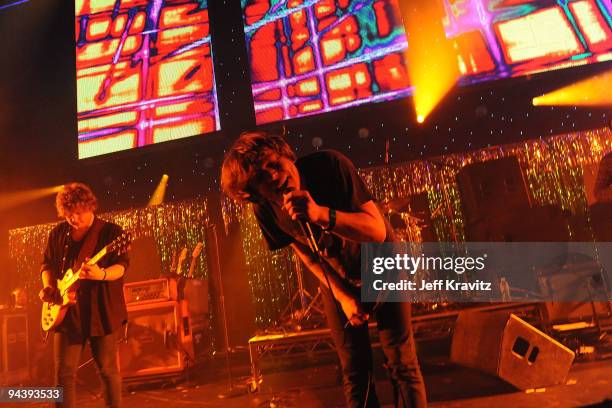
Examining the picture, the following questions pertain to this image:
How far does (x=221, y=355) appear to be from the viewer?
622 centimetres

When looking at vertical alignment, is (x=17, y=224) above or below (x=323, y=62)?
below

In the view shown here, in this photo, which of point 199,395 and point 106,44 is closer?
point 199,395

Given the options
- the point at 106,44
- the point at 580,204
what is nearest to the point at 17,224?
the point at 106,44

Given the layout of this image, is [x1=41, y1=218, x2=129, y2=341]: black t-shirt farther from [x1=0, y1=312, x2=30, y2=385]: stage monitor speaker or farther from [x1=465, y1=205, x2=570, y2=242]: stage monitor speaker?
[x1=465, y1=205, x2=570, y2=242]: stage monitor speaker

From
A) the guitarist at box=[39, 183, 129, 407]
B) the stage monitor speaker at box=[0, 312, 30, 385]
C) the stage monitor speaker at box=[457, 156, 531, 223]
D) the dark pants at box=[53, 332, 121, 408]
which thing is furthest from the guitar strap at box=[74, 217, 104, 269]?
the stage monitor speaker at box=[457, 156, 531, 223]

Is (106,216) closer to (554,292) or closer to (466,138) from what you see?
(466,138)

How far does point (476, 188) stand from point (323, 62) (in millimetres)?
3311

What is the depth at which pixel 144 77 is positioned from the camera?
276 inches

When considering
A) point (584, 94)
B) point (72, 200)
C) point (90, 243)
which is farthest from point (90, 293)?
point (584, 94)

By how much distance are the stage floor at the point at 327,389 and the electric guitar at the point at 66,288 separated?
1.59 metres

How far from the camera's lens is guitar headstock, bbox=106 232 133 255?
2.80 meters

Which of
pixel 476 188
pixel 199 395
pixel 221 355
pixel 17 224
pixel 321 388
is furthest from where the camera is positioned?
pixel 17 224

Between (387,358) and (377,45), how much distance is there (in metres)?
5.94

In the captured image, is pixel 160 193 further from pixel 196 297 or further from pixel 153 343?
pixel 153 343
